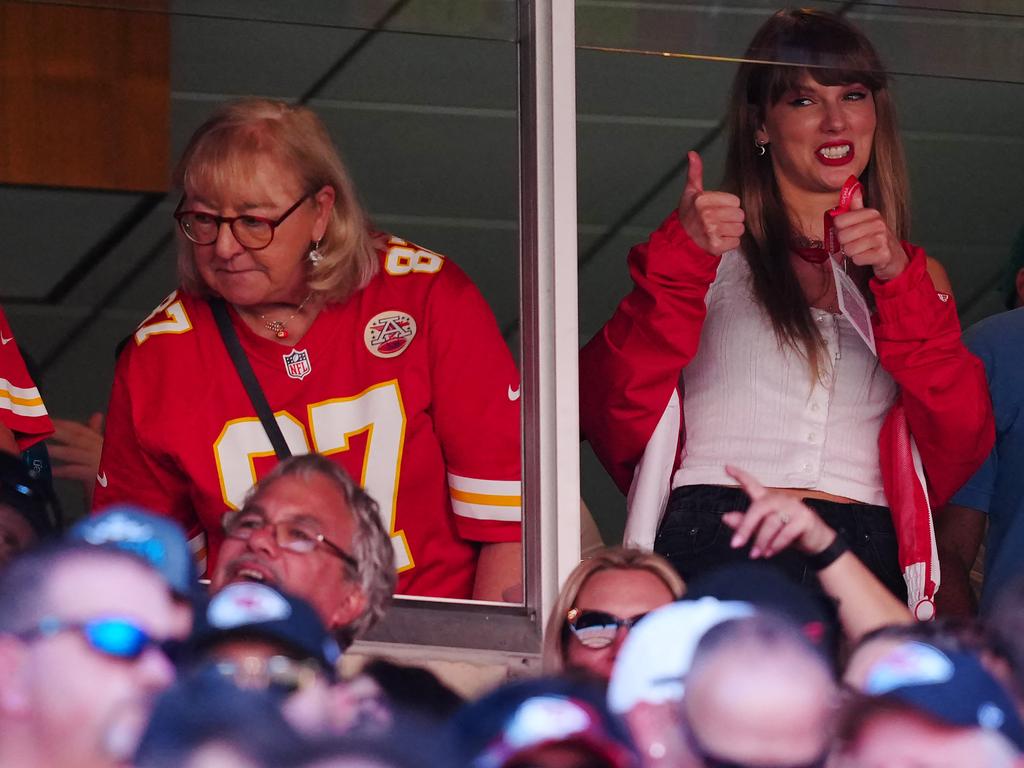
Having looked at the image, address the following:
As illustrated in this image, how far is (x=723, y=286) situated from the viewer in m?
2.47

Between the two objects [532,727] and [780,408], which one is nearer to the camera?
[532,727]

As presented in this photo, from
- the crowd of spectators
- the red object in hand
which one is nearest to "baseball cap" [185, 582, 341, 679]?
the crowd of spectators

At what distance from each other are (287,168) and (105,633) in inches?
52.3

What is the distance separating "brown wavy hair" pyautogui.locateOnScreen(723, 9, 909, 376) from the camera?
7.59 ft

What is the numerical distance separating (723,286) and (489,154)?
245 centimetres

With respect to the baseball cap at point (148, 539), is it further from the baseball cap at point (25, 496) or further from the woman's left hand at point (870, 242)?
the woman's left hand at point (870, 242)

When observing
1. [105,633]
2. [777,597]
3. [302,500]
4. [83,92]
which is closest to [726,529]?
[302,500]

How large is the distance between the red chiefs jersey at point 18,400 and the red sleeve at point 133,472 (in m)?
0.11

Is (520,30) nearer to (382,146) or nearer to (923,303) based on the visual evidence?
(923,303)

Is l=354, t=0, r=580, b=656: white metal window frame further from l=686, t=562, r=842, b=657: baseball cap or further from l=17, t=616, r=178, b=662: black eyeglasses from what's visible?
l=17, t=616, r=178, b=662: black eyeglasses

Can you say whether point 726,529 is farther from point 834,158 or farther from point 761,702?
point 761,702

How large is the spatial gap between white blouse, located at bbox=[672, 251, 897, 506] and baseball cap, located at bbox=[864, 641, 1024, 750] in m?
1.01

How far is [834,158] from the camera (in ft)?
8.18

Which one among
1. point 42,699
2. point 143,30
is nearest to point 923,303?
point 143,30
